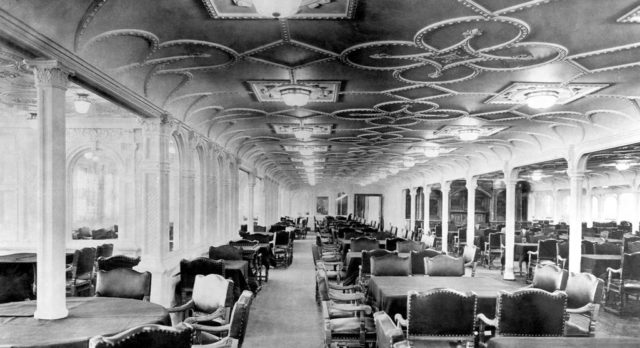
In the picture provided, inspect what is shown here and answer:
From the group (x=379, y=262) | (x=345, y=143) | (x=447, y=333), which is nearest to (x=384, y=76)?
(x=379, y=262)

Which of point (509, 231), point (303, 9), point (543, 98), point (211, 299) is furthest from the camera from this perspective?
point (509, 231)

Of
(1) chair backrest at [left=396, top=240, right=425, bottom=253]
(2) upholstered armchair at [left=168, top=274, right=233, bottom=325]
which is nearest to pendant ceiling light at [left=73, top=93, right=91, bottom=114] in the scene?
(2) upholstered armchair at [left=168, top=274, right=233, bottom=325]

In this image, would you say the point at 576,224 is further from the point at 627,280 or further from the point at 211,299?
the point at 211,299

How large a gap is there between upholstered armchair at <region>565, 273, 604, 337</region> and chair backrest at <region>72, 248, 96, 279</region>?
657cm

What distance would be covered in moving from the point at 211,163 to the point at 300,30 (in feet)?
19.5

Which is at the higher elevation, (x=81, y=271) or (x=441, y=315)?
(x=441, y=315)

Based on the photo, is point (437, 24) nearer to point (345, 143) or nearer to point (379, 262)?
point (379, 262)

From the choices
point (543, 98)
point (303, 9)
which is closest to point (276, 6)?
point (303, 9)

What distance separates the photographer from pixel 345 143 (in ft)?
40.2

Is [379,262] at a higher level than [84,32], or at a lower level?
lower

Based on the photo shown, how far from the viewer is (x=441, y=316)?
13.6 ft

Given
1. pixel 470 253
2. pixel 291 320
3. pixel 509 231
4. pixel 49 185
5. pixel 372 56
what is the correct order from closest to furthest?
pixel 49 185 → pixel 372 56 → pixel 291 320 → pixel 470 253 → pixel 509 231

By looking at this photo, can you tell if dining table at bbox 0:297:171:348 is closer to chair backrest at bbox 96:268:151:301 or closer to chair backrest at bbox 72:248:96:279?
chair backrest at bbox 96:268:151:301

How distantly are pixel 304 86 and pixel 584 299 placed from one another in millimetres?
3951
